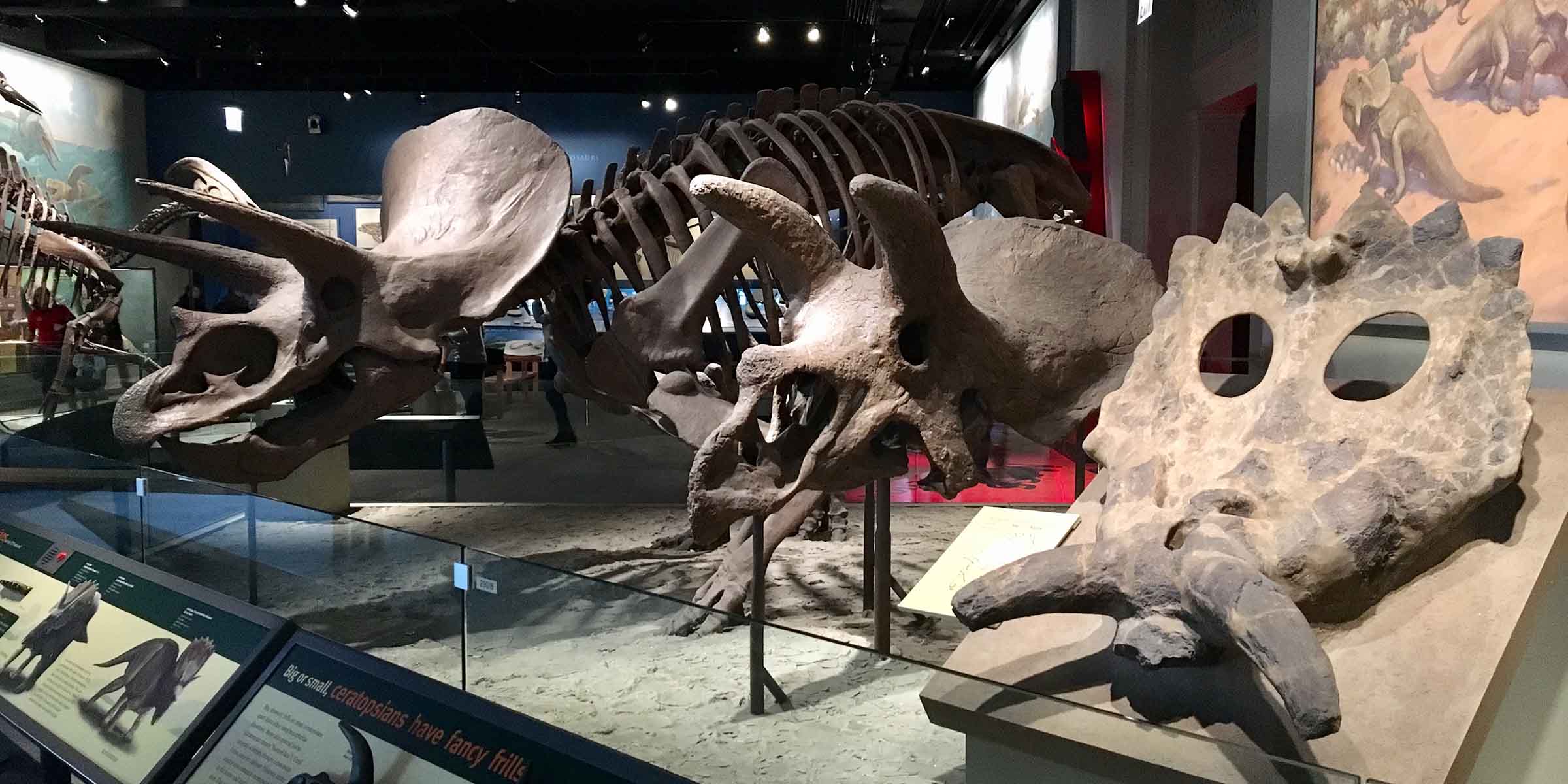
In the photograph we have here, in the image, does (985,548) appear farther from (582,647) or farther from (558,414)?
(558,414)

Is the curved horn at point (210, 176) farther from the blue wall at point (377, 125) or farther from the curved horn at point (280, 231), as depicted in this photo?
the curved horn at point (280, 231)

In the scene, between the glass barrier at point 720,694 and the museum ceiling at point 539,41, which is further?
the museum ceiling at point 539,41

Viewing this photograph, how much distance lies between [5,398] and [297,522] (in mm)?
3632

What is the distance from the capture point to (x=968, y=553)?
2184 mm

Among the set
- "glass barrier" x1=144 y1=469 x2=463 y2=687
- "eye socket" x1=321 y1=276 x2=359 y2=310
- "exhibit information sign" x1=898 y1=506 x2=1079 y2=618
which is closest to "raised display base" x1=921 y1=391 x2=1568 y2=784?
"exhibit information sign" x1=898 y1=506 x2=1079 y2=618

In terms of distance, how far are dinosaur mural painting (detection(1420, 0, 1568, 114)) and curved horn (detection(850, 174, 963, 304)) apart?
1.47m

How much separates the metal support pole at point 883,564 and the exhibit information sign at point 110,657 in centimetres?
181

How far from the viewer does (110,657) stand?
2.10 metres

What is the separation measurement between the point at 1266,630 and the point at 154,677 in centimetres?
195

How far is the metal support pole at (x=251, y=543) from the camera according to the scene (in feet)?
8.16

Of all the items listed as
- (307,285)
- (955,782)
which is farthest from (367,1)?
(955,782)

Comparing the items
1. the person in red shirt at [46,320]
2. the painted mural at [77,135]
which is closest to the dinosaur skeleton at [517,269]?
the person in red shirt at [46,320]

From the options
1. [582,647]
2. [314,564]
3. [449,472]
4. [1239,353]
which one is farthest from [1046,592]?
[449,472]

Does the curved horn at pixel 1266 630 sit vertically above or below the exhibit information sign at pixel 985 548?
above
